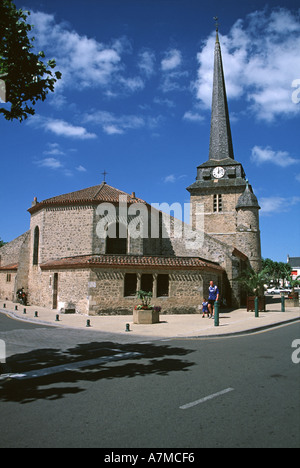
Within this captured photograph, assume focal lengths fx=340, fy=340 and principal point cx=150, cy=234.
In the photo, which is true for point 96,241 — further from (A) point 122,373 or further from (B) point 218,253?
(A) point 122,373

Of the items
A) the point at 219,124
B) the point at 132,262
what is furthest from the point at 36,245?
the point at 219,124

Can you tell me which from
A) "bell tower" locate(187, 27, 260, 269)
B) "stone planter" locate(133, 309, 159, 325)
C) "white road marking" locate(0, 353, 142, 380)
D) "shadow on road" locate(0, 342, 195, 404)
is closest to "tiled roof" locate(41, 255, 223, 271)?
"stone planter" locate(133, 309, 159, 325)

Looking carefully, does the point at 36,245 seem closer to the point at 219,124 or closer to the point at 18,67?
the point at 18,67

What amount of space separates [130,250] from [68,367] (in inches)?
675

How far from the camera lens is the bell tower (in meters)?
37.0

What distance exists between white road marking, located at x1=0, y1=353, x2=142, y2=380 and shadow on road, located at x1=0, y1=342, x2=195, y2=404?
0.15 meters

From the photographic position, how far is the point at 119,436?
12.2 ft

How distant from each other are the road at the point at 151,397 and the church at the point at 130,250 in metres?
10.1

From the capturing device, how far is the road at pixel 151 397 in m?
3.69

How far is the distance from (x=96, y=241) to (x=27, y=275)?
8593 millimetres

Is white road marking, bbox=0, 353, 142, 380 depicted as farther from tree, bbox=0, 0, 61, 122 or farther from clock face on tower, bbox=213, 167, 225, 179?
clock face on tower, bbox=213, 167, 225, 179

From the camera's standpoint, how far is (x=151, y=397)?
501 cm

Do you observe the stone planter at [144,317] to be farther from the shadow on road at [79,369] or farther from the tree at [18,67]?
the tree at [18,67]

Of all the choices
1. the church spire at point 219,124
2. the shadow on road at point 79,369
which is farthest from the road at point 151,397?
the church spire at point 219,124
